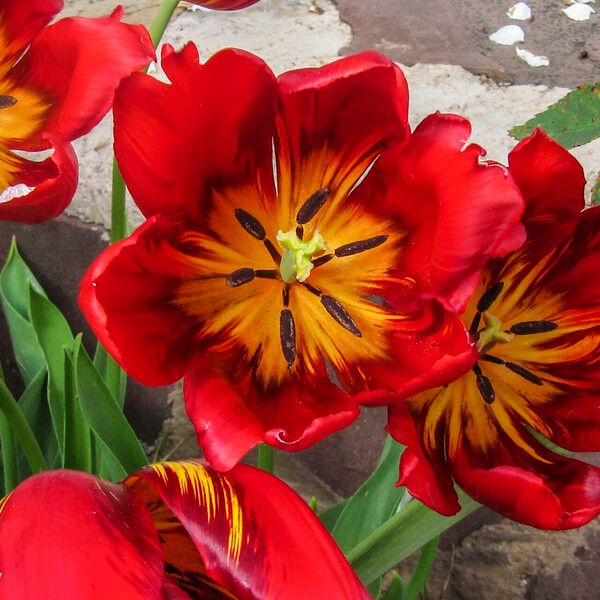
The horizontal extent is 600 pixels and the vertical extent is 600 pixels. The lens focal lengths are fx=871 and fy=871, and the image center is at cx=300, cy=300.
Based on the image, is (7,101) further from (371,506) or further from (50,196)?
(371,506)

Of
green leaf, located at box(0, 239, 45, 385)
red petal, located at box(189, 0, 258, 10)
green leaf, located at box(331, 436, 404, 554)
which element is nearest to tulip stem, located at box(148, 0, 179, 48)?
red petal, located at box(189, 0, 258, 10)

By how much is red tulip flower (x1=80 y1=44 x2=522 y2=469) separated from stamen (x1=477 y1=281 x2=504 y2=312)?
0.22 ft

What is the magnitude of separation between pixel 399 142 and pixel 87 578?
0.29m

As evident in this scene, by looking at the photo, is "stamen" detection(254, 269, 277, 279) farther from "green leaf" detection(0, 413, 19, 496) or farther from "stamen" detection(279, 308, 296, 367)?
"green leaf" detection(0, 413, 19, 496)

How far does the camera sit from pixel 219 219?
0.58 metres

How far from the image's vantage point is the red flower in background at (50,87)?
0.52 meters

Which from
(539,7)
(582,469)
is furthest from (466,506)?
(539,7)

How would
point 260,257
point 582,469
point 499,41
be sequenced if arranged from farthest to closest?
point 499,41 → point 260,257 → point 582,469

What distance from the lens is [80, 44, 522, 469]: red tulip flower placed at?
45 cm

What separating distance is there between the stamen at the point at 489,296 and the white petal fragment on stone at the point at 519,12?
1.21 m

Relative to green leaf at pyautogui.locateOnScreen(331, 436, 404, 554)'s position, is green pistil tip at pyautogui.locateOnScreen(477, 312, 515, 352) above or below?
above

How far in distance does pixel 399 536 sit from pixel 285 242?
0.23 metres

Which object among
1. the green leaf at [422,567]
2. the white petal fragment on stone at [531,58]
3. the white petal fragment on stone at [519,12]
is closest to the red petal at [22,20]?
the green leaf at [422,567]

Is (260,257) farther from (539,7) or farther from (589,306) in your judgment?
(539,7)
